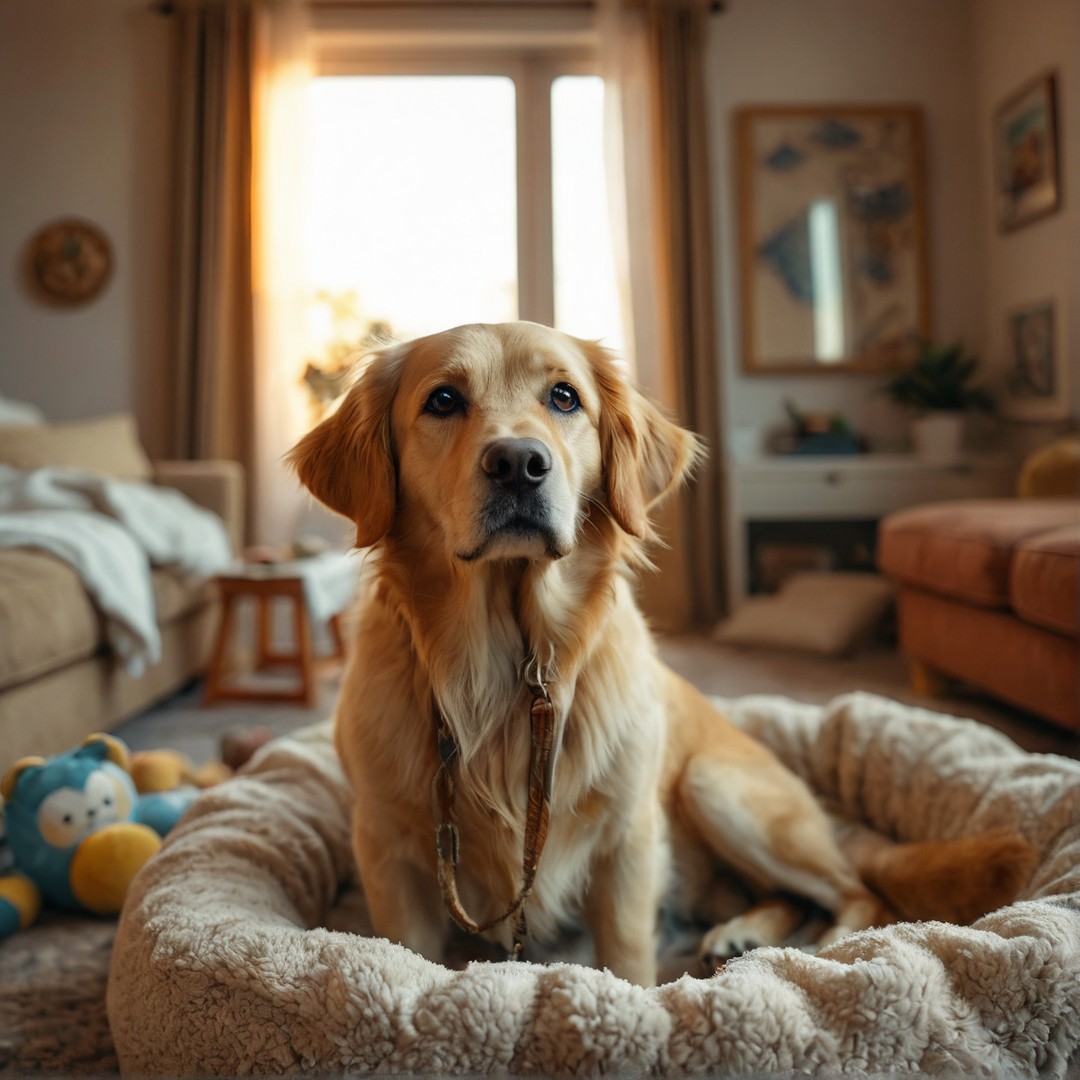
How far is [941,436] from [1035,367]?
0.55 m

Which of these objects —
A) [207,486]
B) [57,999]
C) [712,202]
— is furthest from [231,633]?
[712,202]

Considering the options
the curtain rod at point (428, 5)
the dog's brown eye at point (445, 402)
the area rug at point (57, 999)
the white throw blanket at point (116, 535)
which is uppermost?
the curtain rod at point (428, 5)

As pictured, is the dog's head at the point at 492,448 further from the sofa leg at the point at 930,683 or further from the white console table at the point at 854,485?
the white console table at the point at 854,485

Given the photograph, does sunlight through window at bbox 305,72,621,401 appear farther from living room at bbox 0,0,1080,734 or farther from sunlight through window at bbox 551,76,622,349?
living room at bbox 0,0,1080,734

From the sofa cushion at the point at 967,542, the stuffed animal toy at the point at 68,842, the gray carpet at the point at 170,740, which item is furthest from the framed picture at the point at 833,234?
the stuffed animal toy at the point at 68,842

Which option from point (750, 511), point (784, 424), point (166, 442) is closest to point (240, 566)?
point (166, 442)

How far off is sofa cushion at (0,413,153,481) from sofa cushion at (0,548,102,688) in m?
1.09

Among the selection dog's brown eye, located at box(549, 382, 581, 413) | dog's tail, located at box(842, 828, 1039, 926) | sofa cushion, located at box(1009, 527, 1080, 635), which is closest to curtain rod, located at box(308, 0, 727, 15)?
sofa cushion, located at box(1009, 527, 1080, 635)

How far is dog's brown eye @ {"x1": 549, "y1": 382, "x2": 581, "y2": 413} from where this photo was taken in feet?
4.55

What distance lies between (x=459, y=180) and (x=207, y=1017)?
5046 millimetres

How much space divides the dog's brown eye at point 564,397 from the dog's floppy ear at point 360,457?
25 cm

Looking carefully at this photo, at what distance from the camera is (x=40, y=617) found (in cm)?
232

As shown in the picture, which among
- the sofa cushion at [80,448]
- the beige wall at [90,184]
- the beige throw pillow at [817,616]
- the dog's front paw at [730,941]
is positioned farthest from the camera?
the beige wall at [90,184]

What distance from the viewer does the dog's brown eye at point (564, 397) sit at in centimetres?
139
